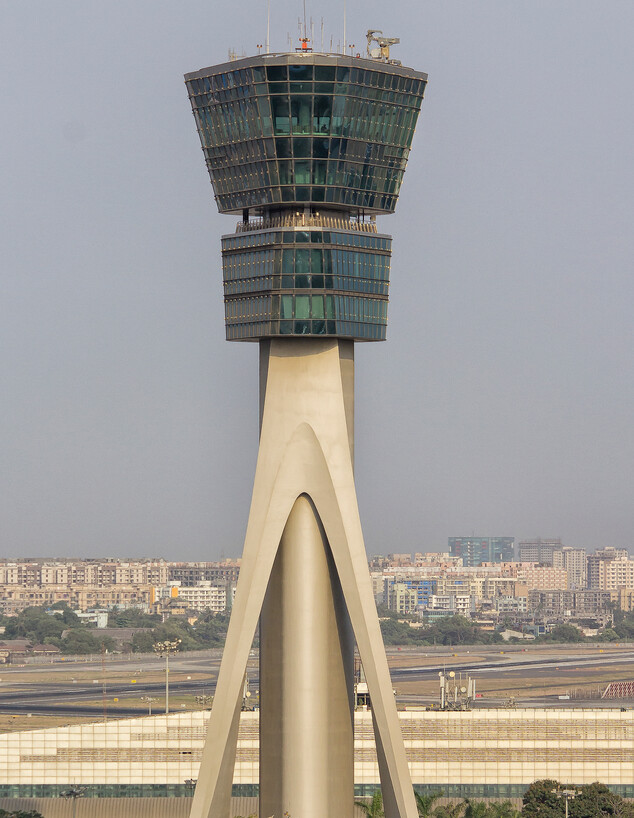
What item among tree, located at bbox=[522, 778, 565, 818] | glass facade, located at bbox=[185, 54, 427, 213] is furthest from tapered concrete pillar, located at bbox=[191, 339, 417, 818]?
tree, located at bbox=[522, 778, 565, 818]

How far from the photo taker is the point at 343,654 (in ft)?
318

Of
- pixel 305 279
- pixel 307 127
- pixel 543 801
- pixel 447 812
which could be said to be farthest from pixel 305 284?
pixel 543 801

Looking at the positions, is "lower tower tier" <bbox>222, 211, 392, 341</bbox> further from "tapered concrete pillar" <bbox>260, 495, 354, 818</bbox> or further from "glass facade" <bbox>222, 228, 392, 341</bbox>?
"tapered concrete pillar" <bbox>260, 495, 354, 818</bbox>

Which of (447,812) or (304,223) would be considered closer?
(304,223)

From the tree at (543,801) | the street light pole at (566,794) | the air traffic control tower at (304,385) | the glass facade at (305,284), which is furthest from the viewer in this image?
the street light pole at (566,794)

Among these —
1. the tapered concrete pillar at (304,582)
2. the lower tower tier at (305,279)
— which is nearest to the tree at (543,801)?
the tapered concrete pillar at (304,582)

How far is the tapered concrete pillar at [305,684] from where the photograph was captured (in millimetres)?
95562

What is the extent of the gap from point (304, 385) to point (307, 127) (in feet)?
45.1

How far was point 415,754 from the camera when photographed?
13812 centimetres

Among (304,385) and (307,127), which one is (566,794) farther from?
(307,127)

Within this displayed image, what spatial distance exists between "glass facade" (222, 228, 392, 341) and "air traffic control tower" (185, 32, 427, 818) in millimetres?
76

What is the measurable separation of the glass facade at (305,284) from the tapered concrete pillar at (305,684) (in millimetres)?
9523

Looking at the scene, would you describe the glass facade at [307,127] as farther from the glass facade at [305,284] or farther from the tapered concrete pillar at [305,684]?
the tapered concrete pillar at [305,684]

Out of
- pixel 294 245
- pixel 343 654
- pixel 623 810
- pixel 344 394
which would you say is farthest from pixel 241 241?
pixel 623 810
